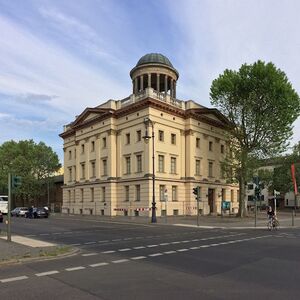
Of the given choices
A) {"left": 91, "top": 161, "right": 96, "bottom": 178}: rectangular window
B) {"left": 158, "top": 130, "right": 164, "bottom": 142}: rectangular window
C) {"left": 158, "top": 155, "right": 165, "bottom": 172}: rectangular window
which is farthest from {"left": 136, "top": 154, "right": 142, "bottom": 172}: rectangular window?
{"left": 91, "top": 161, "right": 96, "bottom": 178}: rectangular window

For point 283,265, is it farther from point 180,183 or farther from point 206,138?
point 206,138

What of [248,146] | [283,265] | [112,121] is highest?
[112,121]

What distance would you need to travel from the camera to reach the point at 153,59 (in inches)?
2235

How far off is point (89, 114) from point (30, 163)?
24.4 metres

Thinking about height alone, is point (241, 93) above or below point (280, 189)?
above

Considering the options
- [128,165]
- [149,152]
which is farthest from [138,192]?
[149,152]

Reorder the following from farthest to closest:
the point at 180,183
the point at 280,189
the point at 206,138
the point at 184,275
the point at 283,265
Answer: the point at 280,189 < the point at 206,138 < the point at 180,183 < the point at 283,265 < the point at 184,275

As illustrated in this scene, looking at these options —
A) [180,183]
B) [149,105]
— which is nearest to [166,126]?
[149,105]

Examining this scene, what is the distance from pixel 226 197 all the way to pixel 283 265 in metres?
48.7

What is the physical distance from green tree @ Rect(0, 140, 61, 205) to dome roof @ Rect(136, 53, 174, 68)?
99.8 feet

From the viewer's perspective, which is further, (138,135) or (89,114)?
(89,114)

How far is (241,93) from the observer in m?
44.7

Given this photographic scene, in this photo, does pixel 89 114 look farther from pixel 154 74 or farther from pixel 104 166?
pixel 154 74

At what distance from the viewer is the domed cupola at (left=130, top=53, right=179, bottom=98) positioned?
56156 millimetres
